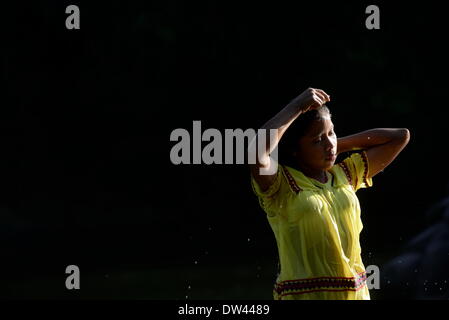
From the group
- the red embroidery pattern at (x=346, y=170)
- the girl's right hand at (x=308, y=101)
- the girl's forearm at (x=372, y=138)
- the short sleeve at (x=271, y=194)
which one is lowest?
the short sleeve at (x=271, y=194)

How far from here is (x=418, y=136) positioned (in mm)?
14266

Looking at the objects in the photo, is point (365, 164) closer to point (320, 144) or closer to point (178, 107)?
point (320, 144)

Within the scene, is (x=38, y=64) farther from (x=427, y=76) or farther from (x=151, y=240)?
(x=427, y=76)

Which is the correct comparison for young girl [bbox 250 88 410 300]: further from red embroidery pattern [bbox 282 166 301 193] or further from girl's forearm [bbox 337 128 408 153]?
girl's forearm [bbox 337 128 408 153]

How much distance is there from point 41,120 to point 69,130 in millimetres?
557

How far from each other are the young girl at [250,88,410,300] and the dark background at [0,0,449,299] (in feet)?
26.2

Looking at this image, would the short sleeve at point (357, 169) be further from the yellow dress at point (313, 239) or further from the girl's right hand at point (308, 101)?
the girl's right hand at point (308, 101)

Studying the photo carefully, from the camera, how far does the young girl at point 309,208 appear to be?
3.71 metres

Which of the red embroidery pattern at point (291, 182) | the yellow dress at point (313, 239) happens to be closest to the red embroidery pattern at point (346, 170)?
the yellow dress at point (313, 239)

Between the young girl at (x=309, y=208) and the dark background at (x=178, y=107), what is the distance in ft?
26.2

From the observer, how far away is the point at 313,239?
3717 mm

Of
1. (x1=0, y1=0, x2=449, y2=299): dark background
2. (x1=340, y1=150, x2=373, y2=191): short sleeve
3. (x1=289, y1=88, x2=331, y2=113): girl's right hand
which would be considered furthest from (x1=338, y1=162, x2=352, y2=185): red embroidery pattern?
(x1=0, y1=0, x2=449, y2=299): dark background

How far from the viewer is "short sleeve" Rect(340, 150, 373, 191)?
4.08 meters

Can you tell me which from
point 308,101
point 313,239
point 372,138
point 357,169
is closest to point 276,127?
point 308,101
